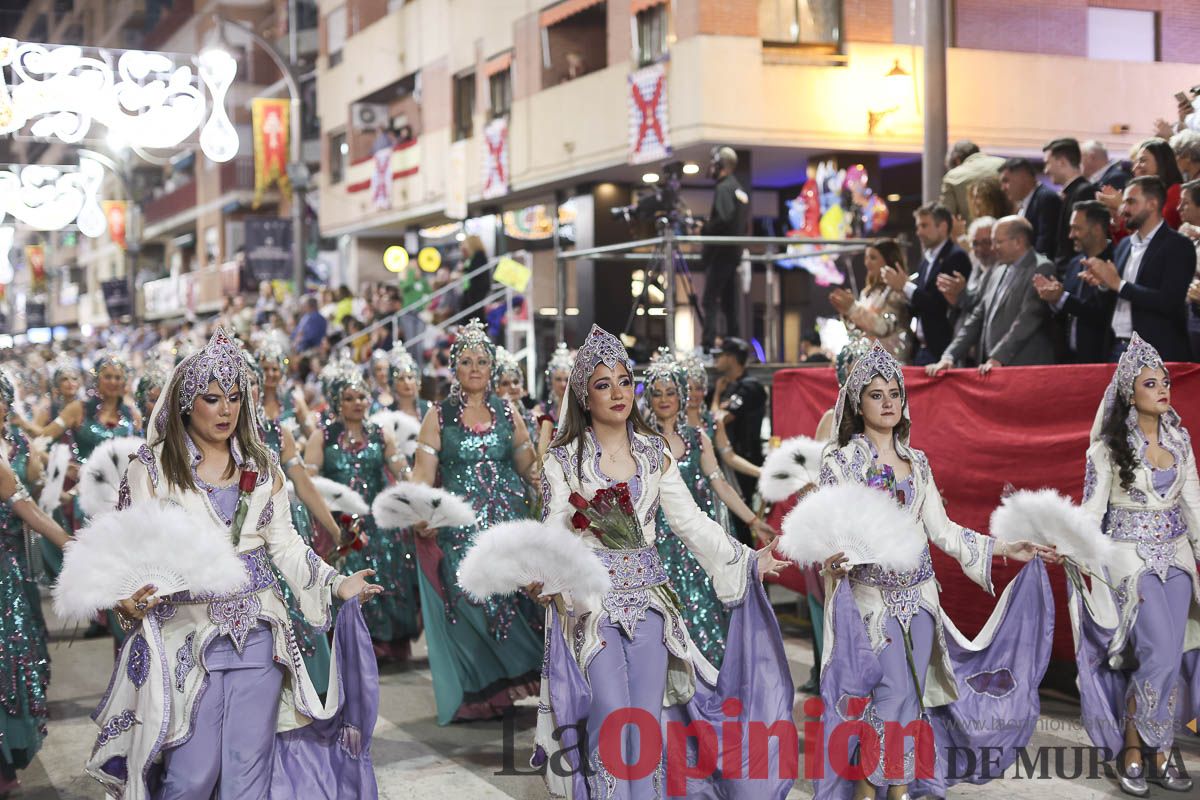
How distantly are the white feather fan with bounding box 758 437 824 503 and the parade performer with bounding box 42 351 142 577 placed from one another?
18.8 feet

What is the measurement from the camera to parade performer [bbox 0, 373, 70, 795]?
6965 millimetres

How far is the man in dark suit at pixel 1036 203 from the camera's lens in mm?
10305

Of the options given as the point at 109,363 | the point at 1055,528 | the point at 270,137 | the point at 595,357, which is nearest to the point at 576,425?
the point at 595,357

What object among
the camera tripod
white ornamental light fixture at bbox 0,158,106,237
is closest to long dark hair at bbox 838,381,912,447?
the camera tripod

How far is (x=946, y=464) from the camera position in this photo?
9.28 m

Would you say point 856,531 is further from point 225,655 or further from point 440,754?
point 440,754

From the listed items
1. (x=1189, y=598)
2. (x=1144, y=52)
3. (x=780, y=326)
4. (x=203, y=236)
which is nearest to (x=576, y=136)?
(x=780, y=326)

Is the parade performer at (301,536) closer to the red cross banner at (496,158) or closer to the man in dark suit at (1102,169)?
the man in dark suit at (1102,169)

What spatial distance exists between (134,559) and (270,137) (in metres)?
27.8

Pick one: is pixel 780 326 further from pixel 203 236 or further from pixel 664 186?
pixel 203 236

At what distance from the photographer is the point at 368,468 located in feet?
34.2

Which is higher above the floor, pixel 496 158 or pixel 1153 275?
pixel 496 158

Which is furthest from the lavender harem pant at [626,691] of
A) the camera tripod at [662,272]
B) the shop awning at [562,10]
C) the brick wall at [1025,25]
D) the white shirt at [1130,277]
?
the shop awning at [562,10]

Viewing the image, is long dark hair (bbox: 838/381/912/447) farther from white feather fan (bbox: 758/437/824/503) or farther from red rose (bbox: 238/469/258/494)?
red rose (bbox: 238/469/258/494)
